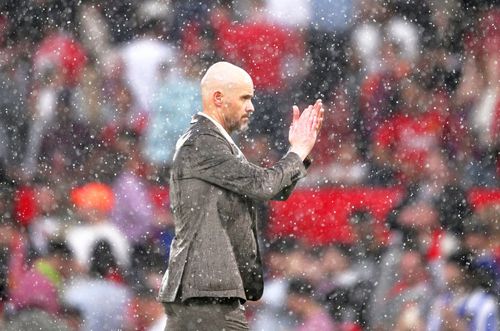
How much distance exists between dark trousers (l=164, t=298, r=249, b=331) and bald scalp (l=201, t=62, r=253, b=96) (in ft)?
2.03

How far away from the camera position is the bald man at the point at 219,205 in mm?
3561

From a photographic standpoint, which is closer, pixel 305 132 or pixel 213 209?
pixel 213 209

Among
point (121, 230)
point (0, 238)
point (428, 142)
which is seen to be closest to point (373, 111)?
point (428, 142)

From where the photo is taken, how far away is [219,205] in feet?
11.8

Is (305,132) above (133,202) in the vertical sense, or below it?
below

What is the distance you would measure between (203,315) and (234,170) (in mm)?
429

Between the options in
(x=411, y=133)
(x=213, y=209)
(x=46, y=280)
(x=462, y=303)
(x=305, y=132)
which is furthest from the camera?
(x=46, y=280)

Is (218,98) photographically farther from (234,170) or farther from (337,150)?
(337,150)

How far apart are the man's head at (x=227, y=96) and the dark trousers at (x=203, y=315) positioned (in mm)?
520

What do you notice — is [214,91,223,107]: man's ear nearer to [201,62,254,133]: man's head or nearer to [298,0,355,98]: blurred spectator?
[201,62,254,133]: man's head

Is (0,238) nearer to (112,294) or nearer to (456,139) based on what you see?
(112,294)

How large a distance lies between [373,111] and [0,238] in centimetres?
192

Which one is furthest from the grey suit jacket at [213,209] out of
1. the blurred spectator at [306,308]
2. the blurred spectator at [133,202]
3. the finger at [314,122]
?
the blurred spectator at [133,202]

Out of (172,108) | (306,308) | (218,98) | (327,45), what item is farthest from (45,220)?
(218,98)
